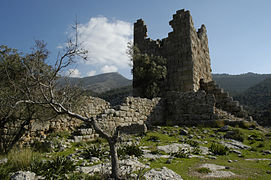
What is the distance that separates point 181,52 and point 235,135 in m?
9.42

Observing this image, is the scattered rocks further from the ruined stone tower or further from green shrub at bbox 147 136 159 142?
the ruined stone tower

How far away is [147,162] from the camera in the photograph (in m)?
5.50

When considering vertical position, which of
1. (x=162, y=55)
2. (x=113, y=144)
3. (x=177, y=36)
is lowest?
(x=113, y=144)

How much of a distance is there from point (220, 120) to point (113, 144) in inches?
390

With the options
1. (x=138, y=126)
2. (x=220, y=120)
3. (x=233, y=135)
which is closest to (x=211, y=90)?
(x=220, y=120)

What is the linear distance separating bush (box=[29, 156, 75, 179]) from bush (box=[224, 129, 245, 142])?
8136mm

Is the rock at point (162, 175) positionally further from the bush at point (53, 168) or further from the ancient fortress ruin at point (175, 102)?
the ancient fortress ruin at point (175, 102)

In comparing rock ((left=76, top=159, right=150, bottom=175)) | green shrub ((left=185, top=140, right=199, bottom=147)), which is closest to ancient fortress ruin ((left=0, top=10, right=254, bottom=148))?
green shrub ((left=185, top=140, right=199, bottom=147))

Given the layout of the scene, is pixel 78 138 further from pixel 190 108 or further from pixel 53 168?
pixel 190 108

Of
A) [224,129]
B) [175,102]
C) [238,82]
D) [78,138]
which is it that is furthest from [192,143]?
[238,82]

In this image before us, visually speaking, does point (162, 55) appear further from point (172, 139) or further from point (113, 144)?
point (113, 144)

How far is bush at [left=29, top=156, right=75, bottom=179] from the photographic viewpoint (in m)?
4.24

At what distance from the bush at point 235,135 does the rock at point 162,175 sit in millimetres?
6331

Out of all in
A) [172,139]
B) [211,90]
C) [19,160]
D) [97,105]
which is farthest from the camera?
[211,90]
